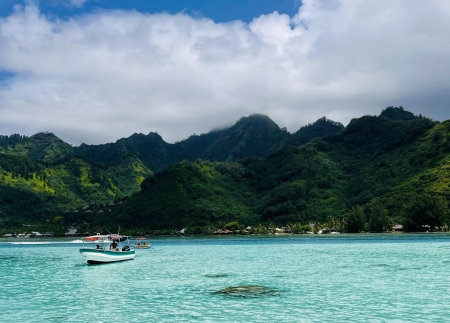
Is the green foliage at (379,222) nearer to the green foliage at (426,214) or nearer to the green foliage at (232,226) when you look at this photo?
the green foliage at (426,214)

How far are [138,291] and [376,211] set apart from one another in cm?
14095

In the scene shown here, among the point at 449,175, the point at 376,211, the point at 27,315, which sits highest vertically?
the point at 449,175

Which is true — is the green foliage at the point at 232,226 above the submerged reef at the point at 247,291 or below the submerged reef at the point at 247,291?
above

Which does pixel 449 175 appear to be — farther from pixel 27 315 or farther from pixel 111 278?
pixel 27 315

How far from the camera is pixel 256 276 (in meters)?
42.3

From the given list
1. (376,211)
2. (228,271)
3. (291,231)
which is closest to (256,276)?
(228,271)

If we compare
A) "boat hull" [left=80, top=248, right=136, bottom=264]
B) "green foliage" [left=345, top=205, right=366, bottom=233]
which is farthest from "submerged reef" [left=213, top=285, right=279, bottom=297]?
"green foliage" [left=345, top=205, right=366, bottom=233]

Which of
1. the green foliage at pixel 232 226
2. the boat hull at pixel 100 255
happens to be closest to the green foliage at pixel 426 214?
the green foliage at pixel 232 226

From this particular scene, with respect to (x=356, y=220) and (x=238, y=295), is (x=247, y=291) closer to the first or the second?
(x=238, y=295)

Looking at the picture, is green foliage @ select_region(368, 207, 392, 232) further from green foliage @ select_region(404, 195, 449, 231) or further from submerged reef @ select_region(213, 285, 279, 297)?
submerged reef @ select_region(213, 285, 279, 297)

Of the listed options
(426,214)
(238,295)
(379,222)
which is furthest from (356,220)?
(238,295)

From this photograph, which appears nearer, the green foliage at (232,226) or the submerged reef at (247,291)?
the submerged reef at (247,291)

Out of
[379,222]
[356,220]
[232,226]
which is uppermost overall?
[356,220]

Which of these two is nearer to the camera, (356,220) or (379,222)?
(379,222)
